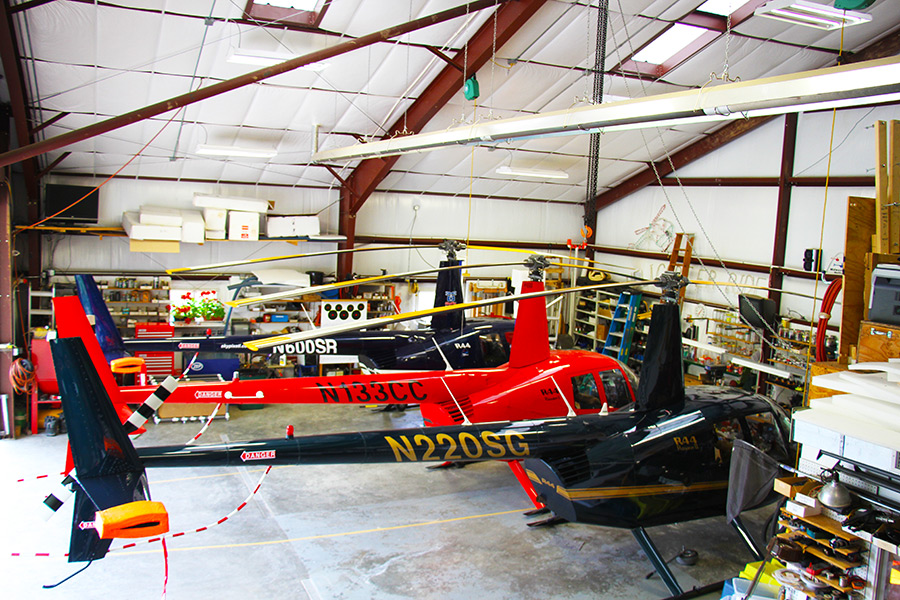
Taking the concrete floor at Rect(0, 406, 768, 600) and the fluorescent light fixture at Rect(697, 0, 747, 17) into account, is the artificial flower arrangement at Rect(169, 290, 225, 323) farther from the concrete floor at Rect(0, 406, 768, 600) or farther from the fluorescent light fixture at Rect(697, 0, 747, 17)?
the fluorescent light fixture at Rect(697, 0, 747, 17)

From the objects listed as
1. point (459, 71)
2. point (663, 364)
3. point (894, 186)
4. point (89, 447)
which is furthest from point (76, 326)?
point (459, 71)

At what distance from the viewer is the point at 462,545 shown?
20.0 ft

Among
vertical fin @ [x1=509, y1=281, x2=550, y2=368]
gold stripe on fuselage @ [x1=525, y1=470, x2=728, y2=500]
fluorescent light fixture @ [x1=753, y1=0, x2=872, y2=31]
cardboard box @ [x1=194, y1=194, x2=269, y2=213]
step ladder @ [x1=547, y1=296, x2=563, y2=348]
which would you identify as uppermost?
fluorescent light fixture @ [x1=753, y1=0, x2=872, y2=31]

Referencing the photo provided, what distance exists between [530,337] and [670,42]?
207 inches

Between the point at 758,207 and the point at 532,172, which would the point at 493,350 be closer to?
the point at 532,172

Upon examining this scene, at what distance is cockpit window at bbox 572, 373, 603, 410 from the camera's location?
7.12m

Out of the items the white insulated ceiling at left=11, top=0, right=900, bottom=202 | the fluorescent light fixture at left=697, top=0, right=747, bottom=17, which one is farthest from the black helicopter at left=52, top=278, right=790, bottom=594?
the fluorescent light fixture at left=697, top=0, right=747, bottom=17

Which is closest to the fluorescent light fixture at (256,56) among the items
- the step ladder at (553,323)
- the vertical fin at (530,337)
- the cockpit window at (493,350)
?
the vertical fin at (530,337)

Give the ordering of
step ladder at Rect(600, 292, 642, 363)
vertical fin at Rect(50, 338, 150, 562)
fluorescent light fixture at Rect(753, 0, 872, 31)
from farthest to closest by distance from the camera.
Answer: step ladder at Rect(600, 292, 642, 363) < fluorescent light fixture at Rect(753, 0, 872, 31) < vertical fin at Rect(50, 338, 150, 562)

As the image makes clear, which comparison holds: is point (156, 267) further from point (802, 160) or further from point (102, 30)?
point (802, 160)

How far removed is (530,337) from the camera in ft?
23.5

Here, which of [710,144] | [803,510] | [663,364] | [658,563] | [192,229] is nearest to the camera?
[803,510]

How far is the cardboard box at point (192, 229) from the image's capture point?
10656mm

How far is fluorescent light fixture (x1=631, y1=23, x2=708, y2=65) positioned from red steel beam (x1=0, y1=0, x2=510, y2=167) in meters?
2.84
